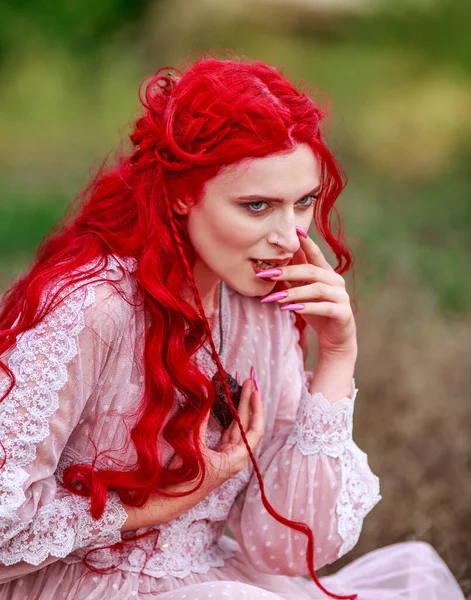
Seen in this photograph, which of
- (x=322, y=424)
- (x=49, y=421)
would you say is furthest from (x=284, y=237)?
(x=49, y=421)

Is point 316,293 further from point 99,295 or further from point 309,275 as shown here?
point 99,295

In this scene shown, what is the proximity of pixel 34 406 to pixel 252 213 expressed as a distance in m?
0.62

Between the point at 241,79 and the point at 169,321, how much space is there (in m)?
0.55

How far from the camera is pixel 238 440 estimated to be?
2252mm

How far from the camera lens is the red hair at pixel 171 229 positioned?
6.70 feet

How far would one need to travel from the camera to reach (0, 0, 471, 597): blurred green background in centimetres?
614

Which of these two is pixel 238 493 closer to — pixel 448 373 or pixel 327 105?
pixel 327 105

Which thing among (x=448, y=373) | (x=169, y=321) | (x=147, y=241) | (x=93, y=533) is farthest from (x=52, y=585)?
(x=448, y=373)

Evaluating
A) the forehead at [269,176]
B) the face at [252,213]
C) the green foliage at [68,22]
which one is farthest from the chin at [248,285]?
the green foliage at [68,22]

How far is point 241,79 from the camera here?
6.86 feet

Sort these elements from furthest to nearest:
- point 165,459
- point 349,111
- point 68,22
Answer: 1. point 68,22
2. point 349,111
3. point 165,459

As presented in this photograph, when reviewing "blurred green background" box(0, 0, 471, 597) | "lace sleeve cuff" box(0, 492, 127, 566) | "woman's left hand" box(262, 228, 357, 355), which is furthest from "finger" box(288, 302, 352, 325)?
"blurred green background" box(0, 0, 471, 597)

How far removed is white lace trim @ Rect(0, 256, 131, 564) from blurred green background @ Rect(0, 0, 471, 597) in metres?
3.24

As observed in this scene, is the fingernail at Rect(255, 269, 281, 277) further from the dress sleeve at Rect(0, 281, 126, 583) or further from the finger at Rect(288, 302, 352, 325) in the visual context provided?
the dress sleeve at Rect(0, 281, 126, 583)
